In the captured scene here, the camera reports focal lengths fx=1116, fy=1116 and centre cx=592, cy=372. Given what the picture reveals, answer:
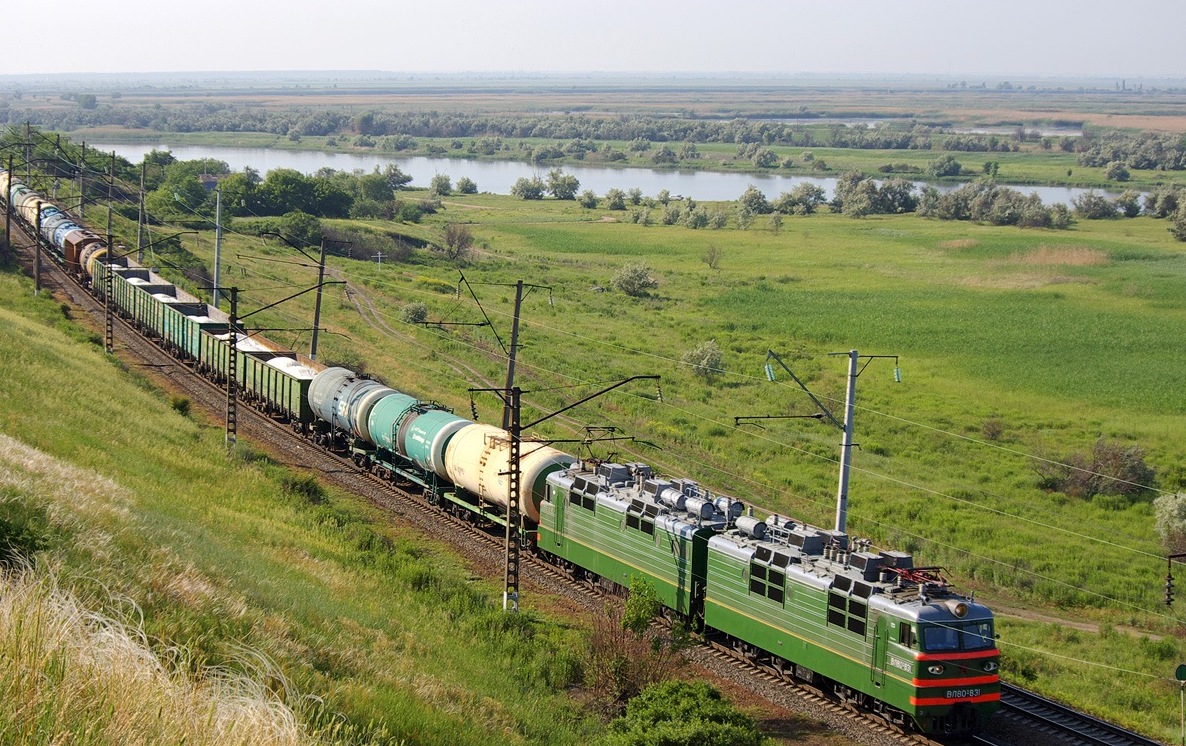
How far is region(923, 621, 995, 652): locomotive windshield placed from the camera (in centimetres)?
2048

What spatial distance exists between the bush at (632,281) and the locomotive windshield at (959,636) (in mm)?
63957

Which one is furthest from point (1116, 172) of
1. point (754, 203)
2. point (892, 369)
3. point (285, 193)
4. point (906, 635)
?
point (906, 635)

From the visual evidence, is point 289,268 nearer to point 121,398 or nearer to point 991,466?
point 121,398

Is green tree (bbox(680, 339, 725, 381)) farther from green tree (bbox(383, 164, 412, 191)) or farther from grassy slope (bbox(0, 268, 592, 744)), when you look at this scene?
green tree (bbox(383, 164, 412, 191))

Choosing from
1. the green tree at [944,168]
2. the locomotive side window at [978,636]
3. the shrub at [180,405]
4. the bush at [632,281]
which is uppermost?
the green tree at [944,168]

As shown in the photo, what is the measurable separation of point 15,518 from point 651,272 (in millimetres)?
75411

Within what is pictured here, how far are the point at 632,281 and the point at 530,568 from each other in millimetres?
55212

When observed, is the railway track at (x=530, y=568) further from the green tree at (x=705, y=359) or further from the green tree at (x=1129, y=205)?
the green tree at (x=1129, y=205)

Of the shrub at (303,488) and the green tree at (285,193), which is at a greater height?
the green tree at (285,193)

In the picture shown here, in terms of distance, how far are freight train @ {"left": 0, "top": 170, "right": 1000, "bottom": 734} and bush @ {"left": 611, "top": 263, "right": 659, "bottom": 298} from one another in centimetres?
4501

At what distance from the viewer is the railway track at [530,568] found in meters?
21.9

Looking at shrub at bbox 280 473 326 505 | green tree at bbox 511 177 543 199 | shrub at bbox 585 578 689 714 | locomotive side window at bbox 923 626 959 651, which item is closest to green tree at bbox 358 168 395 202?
green tree at bbox 511 177 543 199

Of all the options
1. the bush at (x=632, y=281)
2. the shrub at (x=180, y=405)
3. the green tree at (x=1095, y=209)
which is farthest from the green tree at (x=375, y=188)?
the shrub at (x=180, y=405)

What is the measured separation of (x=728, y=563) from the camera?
965 inches
